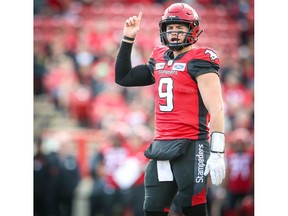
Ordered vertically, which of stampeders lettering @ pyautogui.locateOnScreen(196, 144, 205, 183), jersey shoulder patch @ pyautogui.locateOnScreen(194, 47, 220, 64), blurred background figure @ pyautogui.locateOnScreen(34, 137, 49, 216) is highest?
jersey shoulder patch @ pyautogui.locateOnScreen(194, 47, 220, 64)

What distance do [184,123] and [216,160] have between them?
0.97 feet

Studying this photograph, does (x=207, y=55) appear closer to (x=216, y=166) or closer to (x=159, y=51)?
(x=159, y=51)

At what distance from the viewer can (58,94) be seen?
398 inches

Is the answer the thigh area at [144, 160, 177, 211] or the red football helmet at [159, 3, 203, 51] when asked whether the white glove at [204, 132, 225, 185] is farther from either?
the red football helmet at [159, 3, 203, 51]

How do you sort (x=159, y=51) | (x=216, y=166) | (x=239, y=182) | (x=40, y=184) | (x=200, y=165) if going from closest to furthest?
(x=216, y=166), (x=200, y=165), (x=159, y=51), (x=40, y=184), (x=239, y=182)

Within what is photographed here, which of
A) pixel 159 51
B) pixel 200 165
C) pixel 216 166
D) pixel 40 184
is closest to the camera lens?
pixel 216 166

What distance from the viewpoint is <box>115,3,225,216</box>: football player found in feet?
15.2

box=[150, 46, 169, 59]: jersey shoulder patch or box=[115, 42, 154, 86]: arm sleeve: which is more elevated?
box=[150, 46, 169, 59]: jersey shoulder patch

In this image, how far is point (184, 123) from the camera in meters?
4.69

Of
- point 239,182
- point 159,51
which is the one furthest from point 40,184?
point 159,51

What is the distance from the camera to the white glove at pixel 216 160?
455 centimetres

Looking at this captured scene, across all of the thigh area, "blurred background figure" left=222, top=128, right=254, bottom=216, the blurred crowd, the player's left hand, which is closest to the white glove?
the player's left hand
